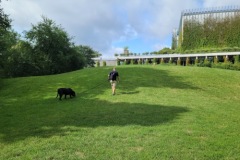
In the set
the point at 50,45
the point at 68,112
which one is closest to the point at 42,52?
the point at 50,45

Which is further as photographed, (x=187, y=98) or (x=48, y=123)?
(x=187, y=98)

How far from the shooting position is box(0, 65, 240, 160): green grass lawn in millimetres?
Result: 7438

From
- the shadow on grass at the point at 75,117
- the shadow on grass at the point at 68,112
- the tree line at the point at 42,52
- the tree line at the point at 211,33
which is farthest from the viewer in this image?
the tree line at the point at 211,33

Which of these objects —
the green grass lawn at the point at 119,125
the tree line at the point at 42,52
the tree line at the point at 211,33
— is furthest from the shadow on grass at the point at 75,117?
the tree line at the point at 211,33

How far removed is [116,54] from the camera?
74.7m

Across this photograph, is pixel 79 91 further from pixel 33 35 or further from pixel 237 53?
pixel 237 53

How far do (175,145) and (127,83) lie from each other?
14347 millimetres

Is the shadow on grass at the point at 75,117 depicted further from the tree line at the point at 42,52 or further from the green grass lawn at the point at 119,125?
the tree line at the point at 42,52

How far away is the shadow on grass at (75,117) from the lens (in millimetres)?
9531

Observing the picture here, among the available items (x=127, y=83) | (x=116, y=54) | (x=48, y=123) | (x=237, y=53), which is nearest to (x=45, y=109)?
(x=48, y=123)

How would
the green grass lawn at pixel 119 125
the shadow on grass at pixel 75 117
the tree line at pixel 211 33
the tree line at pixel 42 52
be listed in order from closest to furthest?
the green grass lawn at pixel 119 125, the shadow on grass at pixel 75 117, the tree line at pixel 42 52, the tree line at pixel 211 33

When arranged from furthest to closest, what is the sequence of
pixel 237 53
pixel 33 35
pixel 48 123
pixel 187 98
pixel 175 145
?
pixel 237 53 < pixel 33 35 < pixel 187 98 < pixel 48 123 < pixel 175 145

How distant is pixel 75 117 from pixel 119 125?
7.53 feet

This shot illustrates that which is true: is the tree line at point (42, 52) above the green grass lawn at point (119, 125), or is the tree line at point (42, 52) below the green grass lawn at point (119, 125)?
above
